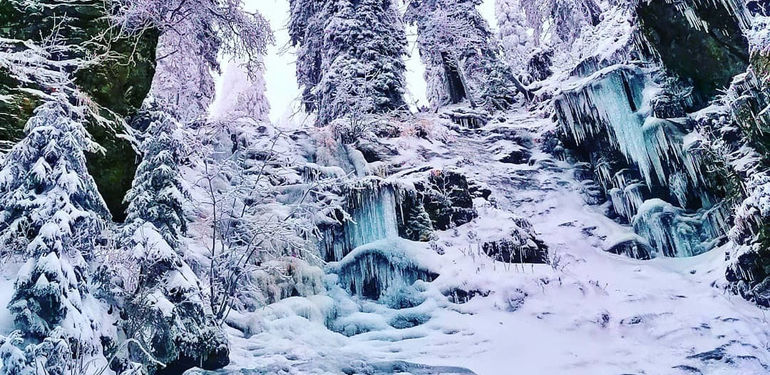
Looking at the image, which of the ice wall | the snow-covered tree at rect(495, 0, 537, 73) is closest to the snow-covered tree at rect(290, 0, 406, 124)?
the ice wall

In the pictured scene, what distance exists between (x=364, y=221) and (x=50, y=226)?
6.45m

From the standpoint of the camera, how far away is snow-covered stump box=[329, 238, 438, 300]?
10273mm

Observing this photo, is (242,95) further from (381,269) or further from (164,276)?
(164,276)

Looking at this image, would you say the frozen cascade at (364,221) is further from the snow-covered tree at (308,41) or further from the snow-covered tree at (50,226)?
the snow-covered tree at (308,41)

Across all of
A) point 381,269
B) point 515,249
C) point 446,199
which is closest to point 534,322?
point 515,249

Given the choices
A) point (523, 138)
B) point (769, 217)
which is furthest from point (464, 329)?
point (523, 138)

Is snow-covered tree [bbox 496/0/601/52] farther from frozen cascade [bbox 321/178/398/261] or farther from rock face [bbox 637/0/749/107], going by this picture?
frozen cascade [bbox 321/178/398/261]

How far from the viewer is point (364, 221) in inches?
437

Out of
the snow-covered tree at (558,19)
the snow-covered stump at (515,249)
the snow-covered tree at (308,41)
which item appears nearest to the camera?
the snow-covered stump at (515,249)

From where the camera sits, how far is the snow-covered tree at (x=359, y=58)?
16500 mm

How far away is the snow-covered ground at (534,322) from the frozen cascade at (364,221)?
89cm

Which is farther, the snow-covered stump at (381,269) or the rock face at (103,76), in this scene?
the snow-covered stump at (381,269)

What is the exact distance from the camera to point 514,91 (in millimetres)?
20859

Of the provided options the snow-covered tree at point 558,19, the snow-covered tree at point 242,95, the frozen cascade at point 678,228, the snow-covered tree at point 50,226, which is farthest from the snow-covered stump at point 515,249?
the snow-covered tree at point 242,95
